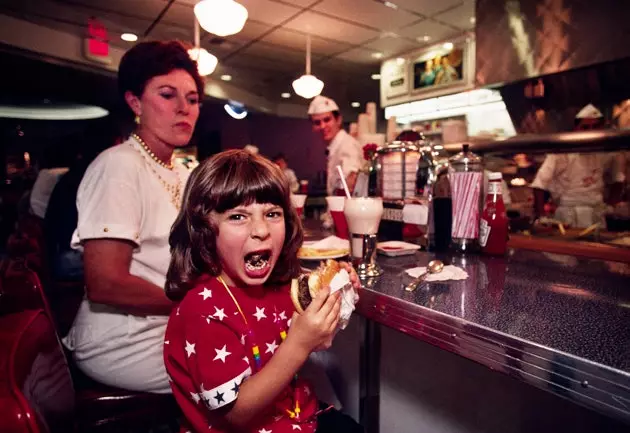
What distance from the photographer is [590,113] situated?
2662mm

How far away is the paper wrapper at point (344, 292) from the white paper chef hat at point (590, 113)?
8.15 ft

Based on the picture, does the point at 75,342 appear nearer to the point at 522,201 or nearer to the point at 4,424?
the point at 4,424

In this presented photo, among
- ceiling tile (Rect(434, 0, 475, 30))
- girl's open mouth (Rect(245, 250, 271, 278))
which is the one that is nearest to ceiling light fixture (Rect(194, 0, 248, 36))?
ceiling tile (Rect(434, 0, 475, 30))

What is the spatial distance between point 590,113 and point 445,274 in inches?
86.6

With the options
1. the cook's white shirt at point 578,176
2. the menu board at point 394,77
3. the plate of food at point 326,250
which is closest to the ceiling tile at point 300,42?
the menu board at point 394,77

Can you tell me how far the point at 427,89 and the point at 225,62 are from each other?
11.5ft

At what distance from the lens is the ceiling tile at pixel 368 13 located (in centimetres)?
455

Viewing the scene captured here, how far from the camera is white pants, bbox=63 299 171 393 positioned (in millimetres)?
1225

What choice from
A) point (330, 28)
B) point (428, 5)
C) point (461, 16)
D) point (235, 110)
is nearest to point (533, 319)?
point (428, 5)

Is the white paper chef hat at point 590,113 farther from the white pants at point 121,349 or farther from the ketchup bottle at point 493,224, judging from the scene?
the white pants at point 121,349

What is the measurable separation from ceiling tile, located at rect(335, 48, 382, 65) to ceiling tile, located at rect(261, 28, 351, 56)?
7.7 inches

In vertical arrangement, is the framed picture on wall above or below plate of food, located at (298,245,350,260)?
above

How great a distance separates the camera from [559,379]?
0.66 m

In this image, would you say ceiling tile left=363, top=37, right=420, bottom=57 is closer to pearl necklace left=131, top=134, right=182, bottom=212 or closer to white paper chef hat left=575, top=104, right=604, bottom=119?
white paper chef hat left=575, top=104, right=604, bottom=119
